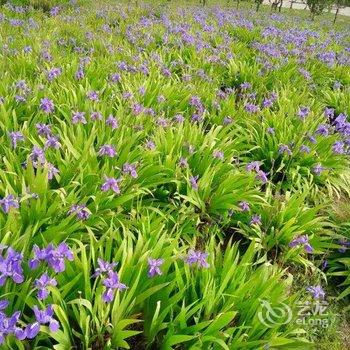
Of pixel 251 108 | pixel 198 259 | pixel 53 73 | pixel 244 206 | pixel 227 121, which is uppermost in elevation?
pixel 53 73

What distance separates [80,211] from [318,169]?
8.42 feet

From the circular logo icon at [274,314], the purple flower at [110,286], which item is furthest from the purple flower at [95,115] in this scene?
the circular logo icon at [274,314]

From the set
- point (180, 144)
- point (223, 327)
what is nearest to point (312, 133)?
point (180, 144)

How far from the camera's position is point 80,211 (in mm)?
2635

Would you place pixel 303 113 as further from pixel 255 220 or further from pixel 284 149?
pixel 255 220

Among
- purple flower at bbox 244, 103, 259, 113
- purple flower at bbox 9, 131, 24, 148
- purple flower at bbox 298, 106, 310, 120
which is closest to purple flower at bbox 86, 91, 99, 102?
purple flower at bbox 9, 131, 24, 148

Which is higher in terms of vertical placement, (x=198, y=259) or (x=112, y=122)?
(x=112, y=122)

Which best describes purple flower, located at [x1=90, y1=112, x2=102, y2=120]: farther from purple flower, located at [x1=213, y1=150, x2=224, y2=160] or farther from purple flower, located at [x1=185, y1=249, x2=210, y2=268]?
purple flower, located at [x1=185, y1=249, x2=210, y2=268]

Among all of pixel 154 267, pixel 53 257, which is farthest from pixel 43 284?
pixel 154 267

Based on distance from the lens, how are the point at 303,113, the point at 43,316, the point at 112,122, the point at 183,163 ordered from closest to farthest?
1. the point at 43,316
2. the point at 183,163
3. the point at 112,122
4. the point at 303,113

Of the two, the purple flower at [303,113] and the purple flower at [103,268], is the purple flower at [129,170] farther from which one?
the purple flower at [303,113]

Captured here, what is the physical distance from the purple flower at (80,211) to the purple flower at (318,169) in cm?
248

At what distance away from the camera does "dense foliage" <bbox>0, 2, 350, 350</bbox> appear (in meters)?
2.13

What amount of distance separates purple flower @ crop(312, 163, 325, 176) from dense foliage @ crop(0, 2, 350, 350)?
38 millimetres
